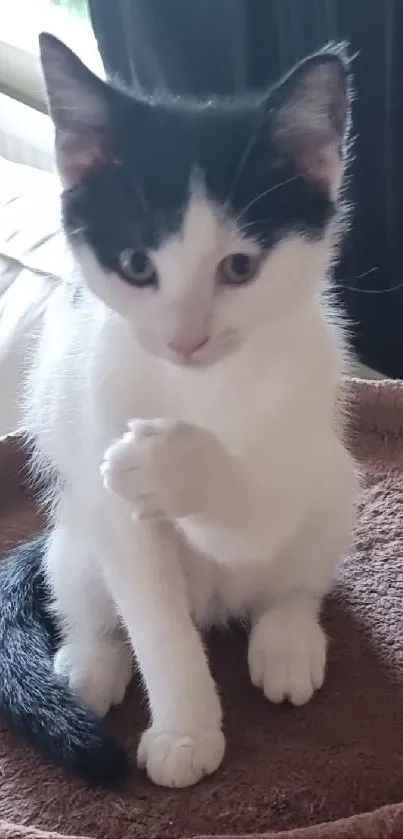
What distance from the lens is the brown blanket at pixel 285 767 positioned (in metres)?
0.93

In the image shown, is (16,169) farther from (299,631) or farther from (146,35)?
(299,631)

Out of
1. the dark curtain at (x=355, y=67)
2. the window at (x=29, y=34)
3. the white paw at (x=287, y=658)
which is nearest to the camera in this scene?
the white paw at (x=287, y=658)

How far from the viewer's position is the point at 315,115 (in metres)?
0.90

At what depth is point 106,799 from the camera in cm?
96

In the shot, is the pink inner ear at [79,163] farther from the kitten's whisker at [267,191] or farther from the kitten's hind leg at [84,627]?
the kitten's hind leg at [84,627]

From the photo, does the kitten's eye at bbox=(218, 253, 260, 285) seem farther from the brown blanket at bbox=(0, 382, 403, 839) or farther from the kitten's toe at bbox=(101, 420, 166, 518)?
the brown blanket at bbox=(0, 382, 403, 839)

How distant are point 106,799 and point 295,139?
2.13 ft

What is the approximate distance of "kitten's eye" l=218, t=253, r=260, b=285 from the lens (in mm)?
857

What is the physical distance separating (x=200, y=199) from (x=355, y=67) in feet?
2.43

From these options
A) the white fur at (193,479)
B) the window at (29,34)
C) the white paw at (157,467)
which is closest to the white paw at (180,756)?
the white fur at (193,479)

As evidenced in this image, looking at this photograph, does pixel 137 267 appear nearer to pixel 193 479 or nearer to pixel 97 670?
pixel 193 479

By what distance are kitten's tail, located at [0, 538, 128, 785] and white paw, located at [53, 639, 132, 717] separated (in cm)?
2

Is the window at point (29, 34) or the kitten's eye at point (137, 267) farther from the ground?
the kitten's eye at point (137, 267)

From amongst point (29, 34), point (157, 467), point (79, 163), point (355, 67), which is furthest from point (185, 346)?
point (29, 34)
